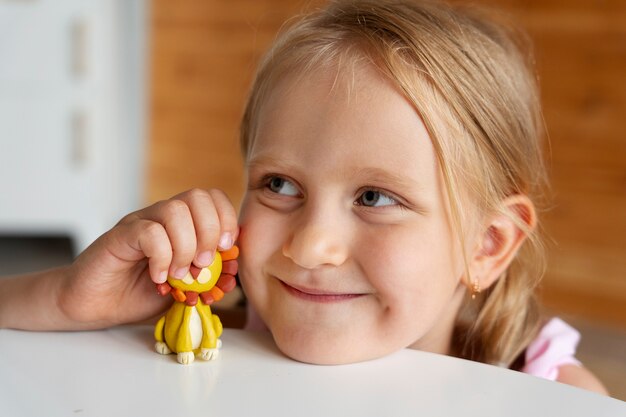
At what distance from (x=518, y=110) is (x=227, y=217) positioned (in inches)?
13.7

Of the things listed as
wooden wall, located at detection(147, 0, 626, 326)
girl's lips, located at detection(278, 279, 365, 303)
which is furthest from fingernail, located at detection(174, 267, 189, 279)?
wooden wall, located at detection(147, 0, 626, 326)

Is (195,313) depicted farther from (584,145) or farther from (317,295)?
(584,145)

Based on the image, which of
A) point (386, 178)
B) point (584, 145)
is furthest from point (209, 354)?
point (584, 145)

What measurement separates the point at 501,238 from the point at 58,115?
187cm

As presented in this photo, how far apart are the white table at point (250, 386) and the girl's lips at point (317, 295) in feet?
0.19

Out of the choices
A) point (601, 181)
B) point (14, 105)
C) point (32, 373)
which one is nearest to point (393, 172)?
point (32, 373)

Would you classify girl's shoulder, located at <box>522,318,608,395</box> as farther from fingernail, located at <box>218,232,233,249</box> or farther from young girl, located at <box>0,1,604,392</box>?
fingernail, located at <box>218,232,233,249</box>

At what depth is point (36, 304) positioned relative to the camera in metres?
0.75

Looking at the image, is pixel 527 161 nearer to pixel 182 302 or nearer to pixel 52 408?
pixel 182 302

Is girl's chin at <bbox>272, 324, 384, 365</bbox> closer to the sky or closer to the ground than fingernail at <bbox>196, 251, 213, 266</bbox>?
closer to the ground

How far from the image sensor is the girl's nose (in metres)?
0.70

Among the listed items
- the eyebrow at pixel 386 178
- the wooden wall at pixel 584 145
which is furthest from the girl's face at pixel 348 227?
the wooden wall at pixel 584 145

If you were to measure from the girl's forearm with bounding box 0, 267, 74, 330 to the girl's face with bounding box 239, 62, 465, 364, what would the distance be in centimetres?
17

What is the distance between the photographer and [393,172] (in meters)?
0.73
